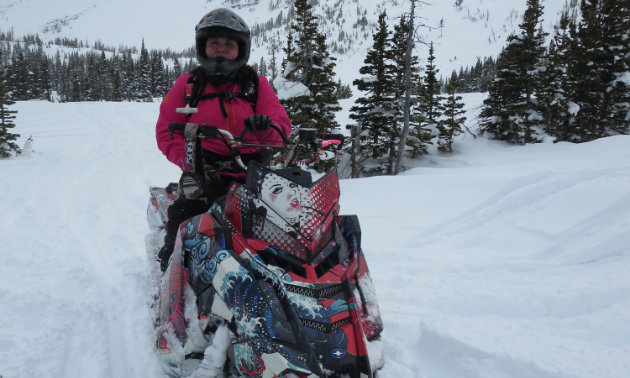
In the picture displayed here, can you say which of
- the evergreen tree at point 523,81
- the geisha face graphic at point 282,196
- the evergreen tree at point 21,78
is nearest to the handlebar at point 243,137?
the geisha face graphic at point 282,196

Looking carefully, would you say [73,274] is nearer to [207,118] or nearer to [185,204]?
[185,204]

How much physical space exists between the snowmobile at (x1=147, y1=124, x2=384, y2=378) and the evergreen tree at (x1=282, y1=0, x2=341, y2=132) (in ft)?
42.5

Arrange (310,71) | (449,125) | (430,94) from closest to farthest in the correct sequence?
(310,71) < (449,125) < (430,94)

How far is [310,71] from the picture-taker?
15.1 meters

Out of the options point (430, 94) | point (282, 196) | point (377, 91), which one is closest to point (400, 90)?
point (377, 91)

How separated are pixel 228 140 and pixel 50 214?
5.26m

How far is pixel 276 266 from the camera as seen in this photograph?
1978 mm

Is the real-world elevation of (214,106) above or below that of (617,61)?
below

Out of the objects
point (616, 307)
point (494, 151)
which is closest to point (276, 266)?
point (616, 307)

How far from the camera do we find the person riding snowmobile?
112 inches

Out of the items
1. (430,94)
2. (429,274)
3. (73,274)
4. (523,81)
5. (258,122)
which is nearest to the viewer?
(258,122)

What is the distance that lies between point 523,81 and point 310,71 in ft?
45.0

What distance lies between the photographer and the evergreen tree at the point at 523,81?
68.2ft

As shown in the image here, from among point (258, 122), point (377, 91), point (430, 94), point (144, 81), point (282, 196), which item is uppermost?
point (144, 81)
